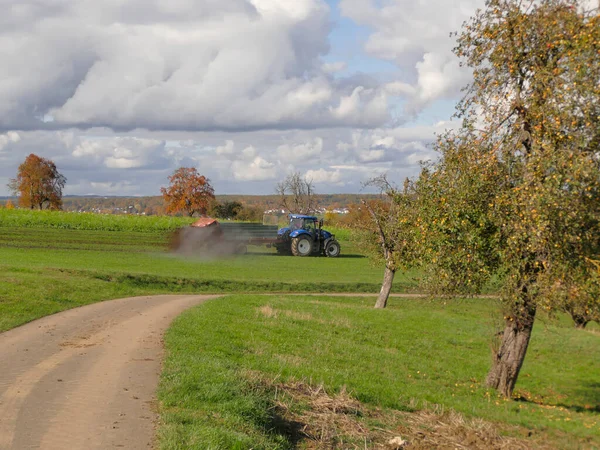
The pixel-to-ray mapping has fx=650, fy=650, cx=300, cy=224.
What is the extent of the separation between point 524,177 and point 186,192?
9115cm

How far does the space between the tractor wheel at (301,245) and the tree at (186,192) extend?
50.2 m

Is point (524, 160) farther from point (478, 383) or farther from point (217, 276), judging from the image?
point (217, 276)

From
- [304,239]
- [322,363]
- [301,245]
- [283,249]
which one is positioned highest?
[304,239]

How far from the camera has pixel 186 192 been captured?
101125 millimetres

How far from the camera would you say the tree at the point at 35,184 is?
340ft

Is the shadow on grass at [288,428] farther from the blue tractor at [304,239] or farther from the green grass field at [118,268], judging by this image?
the blue tractor at [304,239]

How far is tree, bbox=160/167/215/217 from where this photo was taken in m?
101

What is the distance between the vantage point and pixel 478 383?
1808 centimetres

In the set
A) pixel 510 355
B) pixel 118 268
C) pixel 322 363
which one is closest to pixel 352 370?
pixel 322 363

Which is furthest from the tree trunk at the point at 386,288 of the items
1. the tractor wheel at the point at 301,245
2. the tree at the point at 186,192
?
the tree at the point at 186,192

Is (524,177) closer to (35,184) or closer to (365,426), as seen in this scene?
(365,426)

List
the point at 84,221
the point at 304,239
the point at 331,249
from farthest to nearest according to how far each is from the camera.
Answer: the point at 84,221, the point at 331,249, the point at 304,239

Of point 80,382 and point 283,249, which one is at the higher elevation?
point 80,382

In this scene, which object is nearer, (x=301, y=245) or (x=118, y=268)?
(x=118, y=268)
